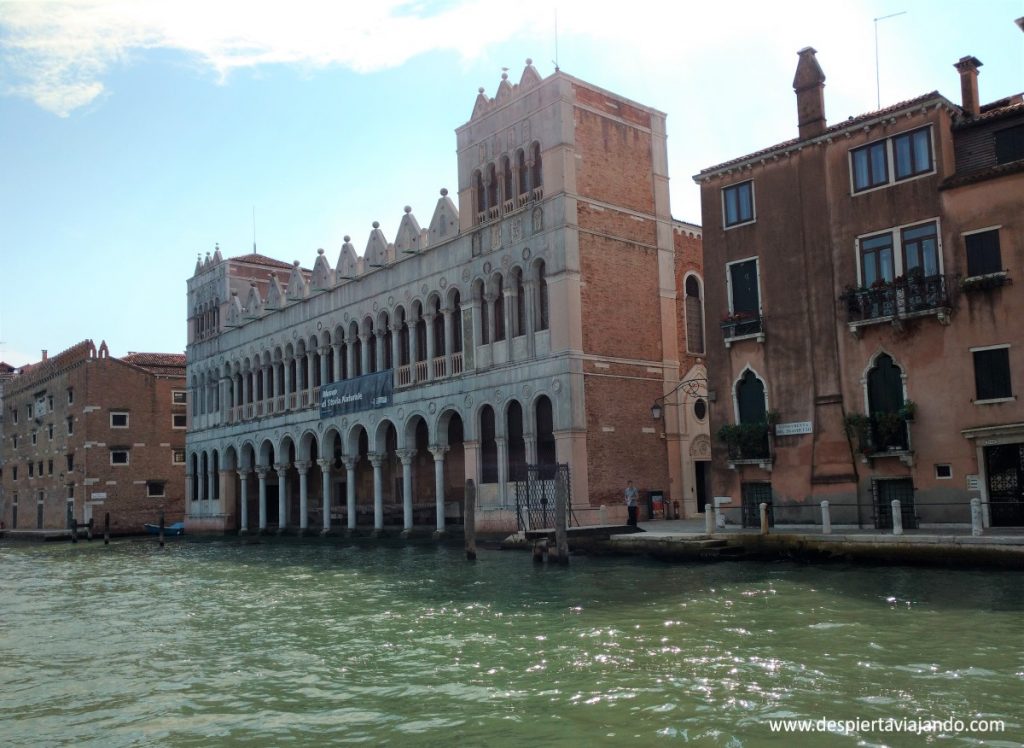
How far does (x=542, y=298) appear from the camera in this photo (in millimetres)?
28859

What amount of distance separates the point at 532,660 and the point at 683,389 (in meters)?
20.0

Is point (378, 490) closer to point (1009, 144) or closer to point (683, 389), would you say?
point (683, 389)

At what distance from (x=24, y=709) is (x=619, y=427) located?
20.2 m

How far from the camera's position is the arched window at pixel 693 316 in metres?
31.5

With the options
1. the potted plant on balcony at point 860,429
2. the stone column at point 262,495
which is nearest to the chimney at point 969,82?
the potted plant on balcony at point 860,429

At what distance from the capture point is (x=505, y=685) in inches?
386

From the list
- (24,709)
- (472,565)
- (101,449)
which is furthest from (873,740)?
(101,449)

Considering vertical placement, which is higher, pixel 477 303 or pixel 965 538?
pixel 477 303

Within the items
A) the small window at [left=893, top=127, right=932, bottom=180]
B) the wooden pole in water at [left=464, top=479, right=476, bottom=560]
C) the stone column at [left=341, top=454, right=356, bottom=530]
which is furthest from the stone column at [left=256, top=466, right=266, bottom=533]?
the small window at [left=893, top=127, right=932, bottom=180]

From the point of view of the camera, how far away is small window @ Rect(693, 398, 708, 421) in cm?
3028

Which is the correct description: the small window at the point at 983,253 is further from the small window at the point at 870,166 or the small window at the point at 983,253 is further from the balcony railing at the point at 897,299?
the small window at the point at 870,166

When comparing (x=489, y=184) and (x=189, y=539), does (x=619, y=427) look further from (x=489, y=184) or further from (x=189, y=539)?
(x=189, y=539)

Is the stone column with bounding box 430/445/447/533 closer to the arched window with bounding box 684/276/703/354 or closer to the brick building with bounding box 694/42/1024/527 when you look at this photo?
the arched window with bounding box 684/276/703/354

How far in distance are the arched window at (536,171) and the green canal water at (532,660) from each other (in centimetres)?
1400
